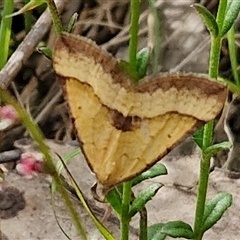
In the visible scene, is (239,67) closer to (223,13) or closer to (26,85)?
(26,85)

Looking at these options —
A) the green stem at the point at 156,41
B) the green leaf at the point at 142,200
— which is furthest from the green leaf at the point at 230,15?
the green stem at the point at 156,41

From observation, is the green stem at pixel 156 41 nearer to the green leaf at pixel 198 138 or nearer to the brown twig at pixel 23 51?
the brown twig at pixel 23 51

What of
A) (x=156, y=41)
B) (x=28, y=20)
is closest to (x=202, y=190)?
(x=156, y=41)

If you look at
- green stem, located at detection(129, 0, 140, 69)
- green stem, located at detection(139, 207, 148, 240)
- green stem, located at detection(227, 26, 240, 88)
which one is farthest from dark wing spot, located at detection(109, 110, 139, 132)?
green stem, located at detection(227, 26, 240, 88)

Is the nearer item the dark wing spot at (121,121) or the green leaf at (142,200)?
the dark wing spot at (121,121)

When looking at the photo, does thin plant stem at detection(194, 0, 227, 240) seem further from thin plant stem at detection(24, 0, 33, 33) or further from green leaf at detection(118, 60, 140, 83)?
thin plant stem at detection(24, 0, 33, 33)

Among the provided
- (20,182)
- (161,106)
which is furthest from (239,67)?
(161,106)
